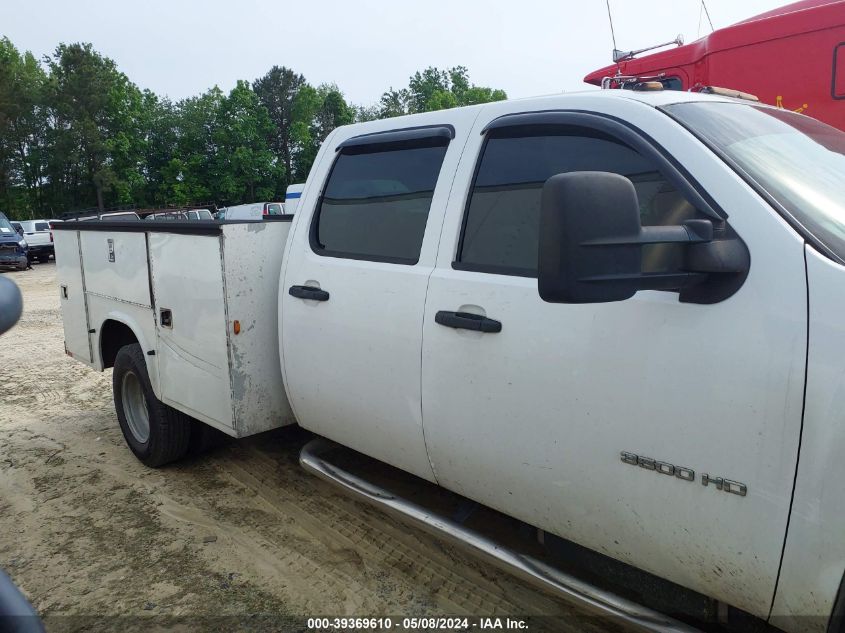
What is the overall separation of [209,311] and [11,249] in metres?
20.8

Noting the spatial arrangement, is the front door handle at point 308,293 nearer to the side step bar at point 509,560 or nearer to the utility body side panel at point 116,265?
the side step bar at point 509,560

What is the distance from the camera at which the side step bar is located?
2.09 meters

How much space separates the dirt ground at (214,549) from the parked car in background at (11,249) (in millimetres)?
18363

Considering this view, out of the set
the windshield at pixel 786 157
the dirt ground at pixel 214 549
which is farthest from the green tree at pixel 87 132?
the windshield at pixel 786 157

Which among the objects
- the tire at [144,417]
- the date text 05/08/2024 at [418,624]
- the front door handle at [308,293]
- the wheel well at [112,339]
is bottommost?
the date text 05/08/2024 at [418,624]

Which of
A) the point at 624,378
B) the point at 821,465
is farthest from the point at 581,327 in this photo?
the point at 821,465

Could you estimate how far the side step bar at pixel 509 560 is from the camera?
2.09 meters

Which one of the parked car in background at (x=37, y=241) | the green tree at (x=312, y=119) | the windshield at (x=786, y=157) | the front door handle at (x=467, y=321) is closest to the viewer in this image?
the windshield at (x=786, y=157)

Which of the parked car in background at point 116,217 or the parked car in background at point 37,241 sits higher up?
the parked car in background at point 116,217

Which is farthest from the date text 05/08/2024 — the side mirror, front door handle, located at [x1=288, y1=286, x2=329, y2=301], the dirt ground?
the side mirror

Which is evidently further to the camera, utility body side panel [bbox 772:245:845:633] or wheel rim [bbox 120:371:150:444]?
wheel rim [bbox 120:371:150:444]

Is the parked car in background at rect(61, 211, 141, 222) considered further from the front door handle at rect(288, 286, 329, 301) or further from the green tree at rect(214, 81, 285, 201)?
the green tree at rect(214, 81, 285, 201)

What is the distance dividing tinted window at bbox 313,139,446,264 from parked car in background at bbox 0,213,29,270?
2118 centimetres

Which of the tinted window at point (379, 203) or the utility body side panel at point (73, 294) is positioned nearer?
the tinted window at point (379, 203)
